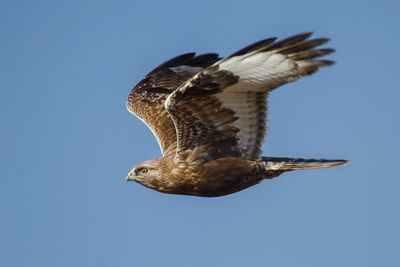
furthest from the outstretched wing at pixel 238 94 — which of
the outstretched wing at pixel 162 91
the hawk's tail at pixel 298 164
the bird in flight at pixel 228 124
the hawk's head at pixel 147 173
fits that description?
the outstretched wing at pixel 162 91

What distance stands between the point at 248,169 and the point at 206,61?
3.71 meters

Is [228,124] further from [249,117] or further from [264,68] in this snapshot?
[264,68]

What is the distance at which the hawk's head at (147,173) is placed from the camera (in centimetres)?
1131

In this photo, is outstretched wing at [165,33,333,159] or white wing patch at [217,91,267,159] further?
white wing patch at [217,91,267,159]

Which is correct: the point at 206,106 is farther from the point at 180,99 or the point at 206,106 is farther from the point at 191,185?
the point at 191,185

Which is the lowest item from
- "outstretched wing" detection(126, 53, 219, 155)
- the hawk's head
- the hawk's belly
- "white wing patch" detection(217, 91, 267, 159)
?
the hawk's belly

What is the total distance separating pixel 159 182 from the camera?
11.3m

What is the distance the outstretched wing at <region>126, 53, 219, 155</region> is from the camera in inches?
494

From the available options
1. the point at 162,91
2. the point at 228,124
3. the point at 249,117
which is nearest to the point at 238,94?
the point at 249,117

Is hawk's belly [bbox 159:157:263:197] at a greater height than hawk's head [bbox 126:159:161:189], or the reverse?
hawk's head [bbox 126:159:161:189]

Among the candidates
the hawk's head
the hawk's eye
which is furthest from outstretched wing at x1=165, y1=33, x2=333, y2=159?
the hawk's eye

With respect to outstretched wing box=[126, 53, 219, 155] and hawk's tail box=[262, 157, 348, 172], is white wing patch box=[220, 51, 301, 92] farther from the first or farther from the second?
outstretched wing box=[126, 53, 219, 155]

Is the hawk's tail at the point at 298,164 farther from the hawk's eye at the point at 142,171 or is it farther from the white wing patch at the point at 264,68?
the hawk's eye at the point at 142,171

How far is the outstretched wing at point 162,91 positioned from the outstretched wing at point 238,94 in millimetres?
1190
